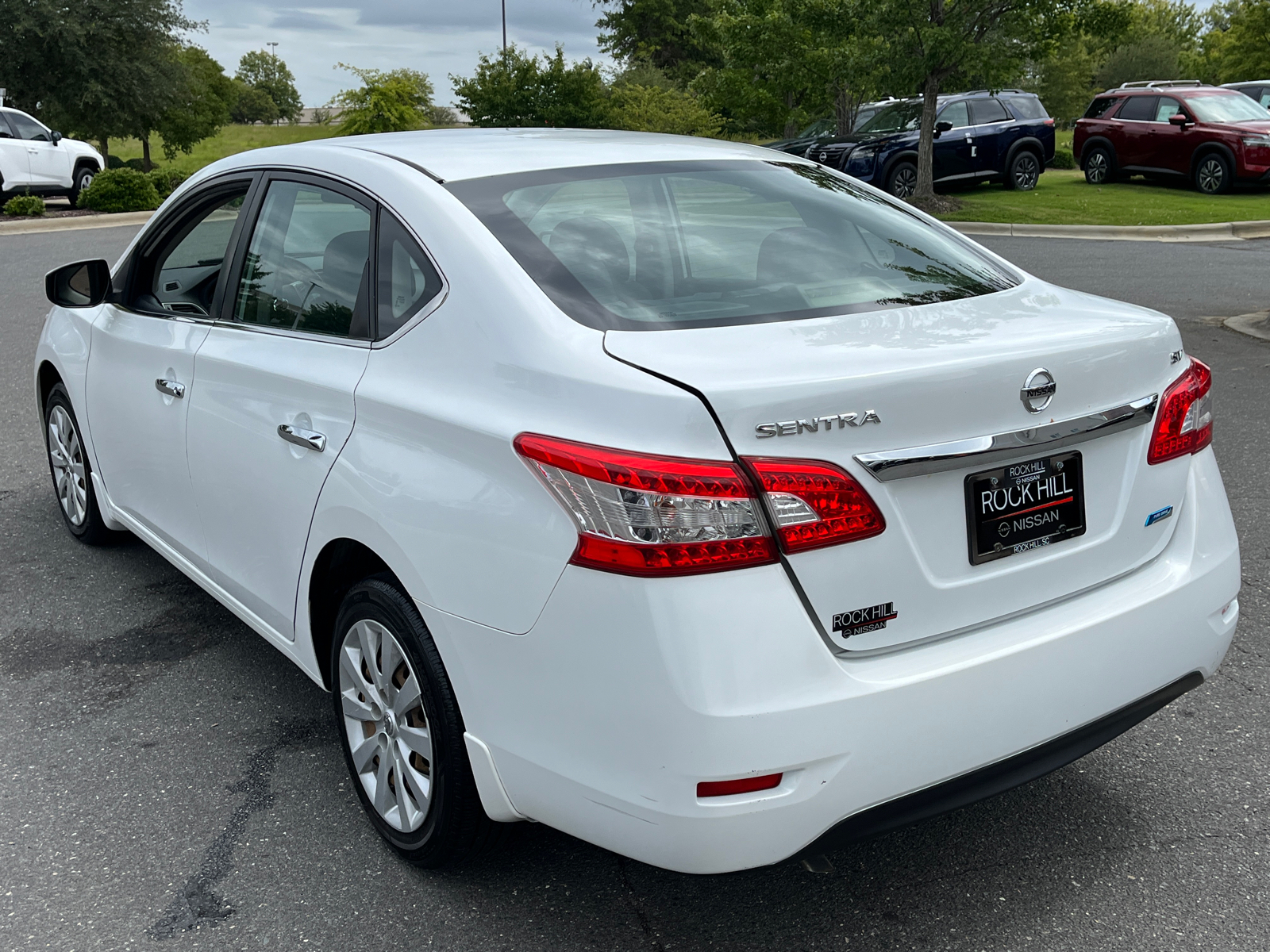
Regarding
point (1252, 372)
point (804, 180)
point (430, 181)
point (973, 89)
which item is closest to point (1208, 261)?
point (1252, 372)

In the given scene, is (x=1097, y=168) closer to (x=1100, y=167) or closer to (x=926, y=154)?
(x=1100, y=167)

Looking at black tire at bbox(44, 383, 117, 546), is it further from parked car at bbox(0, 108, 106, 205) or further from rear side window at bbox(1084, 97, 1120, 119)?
rear side window at bbox(1084, 97, 1120, 119)

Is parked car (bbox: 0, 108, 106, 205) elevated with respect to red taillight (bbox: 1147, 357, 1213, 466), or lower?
elevated

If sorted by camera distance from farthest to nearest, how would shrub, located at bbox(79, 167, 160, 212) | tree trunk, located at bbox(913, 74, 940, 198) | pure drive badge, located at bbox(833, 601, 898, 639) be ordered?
shrub, located at bbox(79, 167, 160, 212) < tree trunk, located at bbox(913, 74, 940, 198) < pure drive badge, located at bbox(833, 601, 898, 639)

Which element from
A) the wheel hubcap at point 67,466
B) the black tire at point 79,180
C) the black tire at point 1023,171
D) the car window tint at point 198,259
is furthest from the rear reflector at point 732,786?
the black tire at point 79,180

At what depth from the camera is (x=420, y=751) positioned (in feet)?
8.94

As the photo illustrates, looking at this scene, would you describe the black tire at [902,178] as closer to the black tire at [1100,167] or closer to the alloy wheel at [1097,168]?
the black tire at [1100,167]

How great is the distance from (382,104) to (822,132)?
20.3 metres

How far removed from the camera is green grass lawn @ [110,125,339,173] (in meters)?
54.6

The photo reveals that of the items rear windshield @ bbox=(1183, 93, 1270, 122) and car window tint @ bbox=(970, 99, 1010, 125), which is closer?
rear windshield @ bbox=(1183, 93, 1270, 122)

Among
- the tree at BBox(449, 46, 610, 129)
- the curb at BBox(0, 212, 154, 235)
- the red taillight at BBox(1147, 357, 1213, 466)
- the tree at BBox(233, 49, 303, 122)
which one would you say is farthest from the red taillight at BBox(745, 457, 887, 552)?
the tree at BBox(233, 49, 303, 122)

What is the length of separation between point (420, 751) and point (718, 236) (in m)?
1.49

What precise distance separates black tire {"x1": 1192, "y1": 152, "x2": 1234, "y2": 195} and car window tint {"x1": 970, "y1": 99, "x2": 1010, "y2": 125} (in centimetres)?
356

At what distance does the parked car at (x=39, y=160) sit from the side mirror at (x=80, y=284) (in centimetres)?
2106
